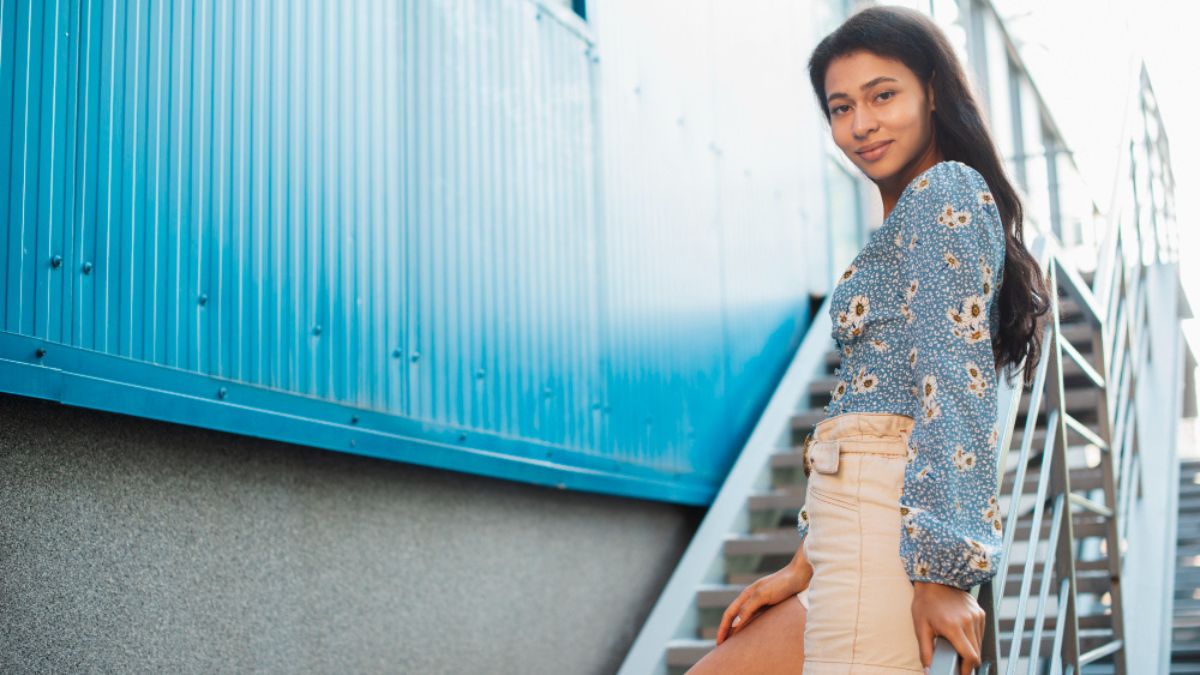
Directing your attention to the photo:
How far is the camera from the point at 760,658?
175 cm

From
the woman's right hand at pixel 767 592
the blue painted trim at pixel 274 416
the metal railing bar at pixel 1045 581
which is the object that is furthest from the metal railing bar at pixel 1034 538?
the blue painted trim at pixel 274 416

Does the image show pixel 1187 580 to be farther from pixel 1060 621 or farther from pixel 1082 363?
pixel 1060 621

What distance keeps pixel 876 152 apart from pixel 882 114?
52 mm

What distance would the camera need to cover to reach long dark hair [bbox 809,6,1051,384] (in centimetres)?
170

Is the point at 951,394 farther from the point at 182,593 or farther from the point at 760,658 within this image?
the point at 182,593

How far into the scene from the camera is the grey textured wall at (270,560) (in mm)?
2426

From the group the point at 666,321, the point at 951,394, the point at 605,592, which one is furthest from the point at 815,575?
the point at 666,321

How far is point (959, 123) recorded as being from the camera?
169cm

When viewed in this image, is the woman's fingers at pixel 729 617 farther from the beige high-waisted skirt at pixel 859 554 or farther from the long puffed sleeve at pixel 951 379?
the long puffed sleeve at pixel 951 379

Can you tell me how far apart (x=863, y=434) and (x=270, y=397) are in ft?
5.72

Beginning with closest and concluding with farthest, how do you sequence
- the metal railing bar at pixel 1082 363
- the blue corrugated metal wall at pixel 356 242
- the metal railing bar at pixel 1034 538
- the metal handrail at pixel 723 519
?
1. the metal railing bar at pixel 1034 538
2. the blue corrugated metal wall at pixel 356 242
3. the metal railing bar at pixel 1082 363
4. the metal handrail at pixel 723 519

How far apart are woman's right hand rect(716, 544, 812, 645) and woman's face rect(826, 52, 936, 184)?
56 centimetres

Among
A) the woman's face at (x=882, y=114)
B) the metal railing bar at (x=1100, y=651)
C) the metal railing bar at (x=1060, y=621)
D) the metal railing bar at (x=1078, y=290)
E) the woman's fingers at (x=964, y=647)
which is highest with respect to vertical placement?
the woman's face at (x=882, y=114)

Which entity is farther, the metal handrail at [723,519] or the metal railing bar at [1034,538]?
the metal handrail at [723,519]
